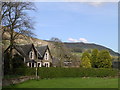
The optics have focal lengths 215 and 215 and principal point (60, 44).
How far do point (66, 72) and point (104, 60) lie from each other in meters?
14.1

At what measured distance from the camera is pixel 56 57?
46.9 meters

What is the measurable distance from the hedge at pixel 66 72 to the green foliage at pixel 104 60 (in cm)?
796

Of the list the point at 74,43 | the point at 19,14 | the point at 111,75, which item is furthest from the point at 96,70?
the point at 74,43

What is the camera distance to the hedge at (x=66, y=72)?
95.1 ft

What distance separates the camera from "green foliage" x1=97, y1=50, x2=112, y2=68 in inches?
1668

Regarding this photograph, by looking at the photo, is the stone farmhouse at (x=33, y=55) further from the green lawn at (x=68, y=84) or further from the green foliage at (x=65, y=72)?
the green lawn at (x=68, y=84)

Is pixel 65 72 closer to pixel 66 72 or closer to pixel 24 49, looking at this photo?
pixel 66 72

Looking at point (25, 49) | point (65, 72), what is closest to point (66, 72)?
point (65, 72)

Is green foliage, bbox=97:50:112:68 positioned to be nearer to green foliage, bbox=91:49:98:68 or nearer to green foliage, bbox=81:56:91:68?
green foliage, bbox=91:49:98:68

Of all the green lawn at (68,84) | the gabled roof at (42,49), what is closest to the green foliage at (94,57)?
the gabled roof at (42,49)

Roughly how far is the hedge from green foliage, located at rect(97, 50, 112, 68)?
7.96 metres

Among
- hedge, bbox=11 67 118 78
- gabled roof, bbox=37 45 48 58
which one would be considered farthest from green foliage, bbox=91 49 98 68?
gabled roof, bbox=37 45 48 58

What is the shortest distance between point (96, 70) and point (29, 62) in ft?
36.3

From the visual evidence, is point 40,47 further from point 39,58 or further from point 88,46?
point 88,46
